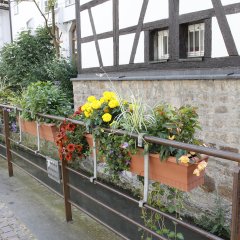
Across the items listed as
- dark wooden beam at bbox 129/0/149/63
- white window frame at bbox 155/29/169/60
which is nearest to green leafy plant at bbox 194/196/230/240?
white window frame at bbox 155/29/169/60

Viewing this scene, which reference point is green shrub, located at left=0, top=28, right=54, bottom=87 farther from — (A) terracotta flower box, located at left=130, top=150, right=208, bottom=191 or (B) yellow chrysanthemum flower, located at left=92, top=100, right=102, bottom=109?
(A) terracotta flower box, located at left=130, top=150, right=208, bottom=191

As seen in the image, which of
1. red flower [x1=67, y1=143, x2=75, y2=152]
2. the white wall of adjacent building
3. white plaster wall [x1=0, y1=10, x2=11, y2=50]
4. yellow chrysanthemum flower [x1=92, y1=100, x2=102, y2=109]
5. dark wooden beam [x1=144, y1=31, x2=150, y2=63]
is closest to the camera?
yellow chrysanthemum flower [x1=92, y1=100, x2=102, y2=109]

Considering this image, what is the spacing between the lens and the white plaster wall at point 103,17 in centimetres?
677

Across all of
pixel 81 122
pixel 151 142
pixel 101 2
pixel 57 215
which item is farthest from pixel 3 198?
pixel 101 2

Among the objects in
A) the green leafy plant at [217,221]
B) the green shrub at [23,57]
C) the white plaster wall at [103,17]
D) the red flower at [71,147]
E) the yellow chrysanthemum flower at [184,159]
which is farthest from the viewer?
the green shrub at [23,57]

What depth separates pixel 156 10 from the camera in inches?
221

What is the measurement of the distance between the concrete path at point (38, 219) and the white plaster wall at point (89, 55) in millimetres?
4148

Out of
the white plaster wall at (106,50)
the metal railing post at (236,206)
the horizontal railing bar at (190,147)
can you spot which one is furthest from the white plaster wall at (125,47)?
the metal railing post at (236,206)

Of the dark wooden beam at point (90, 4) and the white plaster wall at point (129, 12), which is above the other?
the dark wooden beam at point (90, 4)

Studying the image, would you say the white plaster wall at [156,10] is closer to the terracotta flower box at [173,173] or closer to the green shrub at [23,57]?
the terracotta flower box at [173,173]

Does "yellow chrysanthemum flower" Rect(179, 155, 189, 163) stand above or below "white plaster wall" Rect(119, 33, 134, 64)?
below

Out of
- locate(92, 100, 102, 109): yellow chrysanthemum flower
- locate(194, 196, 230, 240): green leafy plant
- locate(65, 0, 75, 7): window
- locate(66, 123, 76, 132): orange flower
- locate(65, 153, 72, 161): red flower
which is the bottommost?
locate(194, 196, 230, 240): green leafy plant

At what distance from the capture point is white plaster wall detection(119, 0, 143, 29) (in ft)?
19.8

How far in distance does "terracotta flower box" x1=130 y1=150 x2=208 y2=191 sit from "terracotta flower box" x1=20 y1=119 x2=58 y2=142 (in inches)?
50.6
